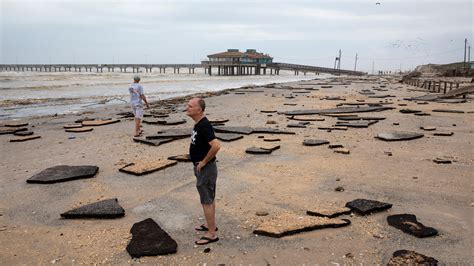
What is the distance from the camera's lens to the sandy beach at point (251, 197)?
11.5 ft

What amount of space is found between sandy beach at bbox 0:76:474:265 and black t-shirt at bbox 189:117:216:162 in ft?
2.87

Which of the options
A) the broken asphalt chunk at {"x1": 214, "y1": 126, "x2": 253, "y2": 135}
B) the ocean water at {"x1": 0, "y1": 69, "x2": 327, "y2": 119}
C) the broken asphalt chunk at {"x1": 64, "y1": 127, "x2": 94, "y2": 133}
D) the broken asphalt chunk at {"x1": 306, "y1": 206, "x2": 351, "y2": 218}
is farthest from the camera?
the ocean water at {"x1": 0, "y1": 69, "x2": 327, "y2": 119}

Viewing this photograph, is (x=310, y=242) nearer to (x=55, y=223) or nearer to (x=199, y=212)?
(x=199, y=212)

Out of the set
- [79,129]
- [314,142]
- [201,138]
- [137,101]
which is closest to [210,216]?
[201,138]

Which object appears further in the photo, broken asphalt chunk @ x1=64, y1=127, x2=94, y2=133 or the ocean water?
the ocean water

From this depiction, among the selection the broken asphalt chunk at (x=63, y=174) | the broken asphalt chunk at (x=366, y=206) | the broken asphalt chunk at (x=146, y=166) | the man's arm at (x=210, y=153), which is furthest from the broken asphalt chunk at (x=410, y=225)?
the broken asphalt chunk at (x=63, y=174)

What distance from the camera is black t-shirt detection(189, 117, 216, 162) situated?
11.7ft

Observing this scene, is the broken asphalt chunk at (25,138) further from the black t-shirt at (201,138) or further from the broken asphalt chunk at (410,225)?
the broken asphalt chunk at (410,225)

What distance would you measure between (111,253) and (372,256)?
2.41m

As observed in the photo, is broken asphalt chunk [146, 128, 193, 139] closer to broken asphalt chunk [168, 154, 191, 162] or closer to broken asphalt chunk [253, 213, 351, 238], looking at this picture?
broken asphalt chunk [168, 154, 191, 162]

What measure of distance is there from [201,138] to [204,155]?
0.17 metres

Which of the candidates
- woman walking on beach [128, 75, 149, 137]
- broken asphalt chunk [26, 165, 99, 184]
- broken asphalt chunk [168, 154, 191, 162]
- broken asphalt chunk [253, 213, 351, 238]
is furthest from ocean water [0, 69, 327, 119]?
broken asphalt chunk [253, 213, 351, 238]

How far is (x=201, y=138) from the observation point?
11.7 feet

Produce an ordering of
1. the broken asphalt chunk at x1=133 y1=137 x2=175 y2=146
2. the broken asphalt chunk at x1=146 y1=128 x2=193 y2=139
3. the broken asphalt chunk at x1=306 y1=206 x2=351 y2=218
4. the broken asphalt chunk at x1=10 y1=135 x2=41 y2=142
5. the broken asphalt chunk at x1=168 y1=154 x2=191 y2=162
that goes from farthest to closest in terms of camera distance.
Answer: the broken asphalt chunk at x1=10 y1=135 x2=41 y2=142 < the broken asphalt chunk at x1=146 y1=128 x2=193 y2=139 < the broken asphalt chunk at x1=133 y1=137 x2=175 y2=146 < the broken asphalt chunk at x1=168 y1=154 x2=191 y2=162 < the broken asphalt chunk at x1=306 y1=206 x2=351 y2=218
